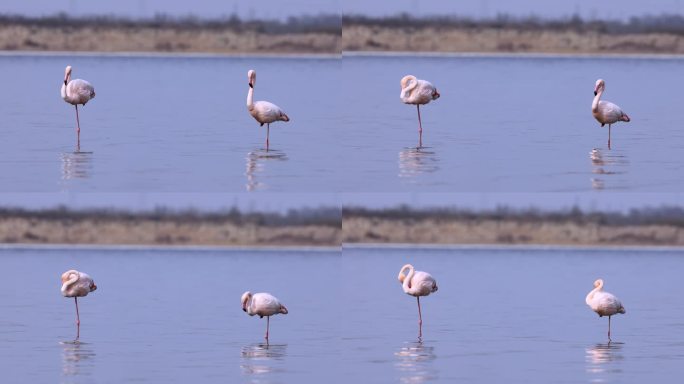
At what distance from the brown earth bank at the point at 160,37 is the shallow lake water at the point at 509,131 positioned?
1.50 meters

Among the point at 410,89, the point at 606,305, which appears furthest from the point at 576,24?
the point at 606,305

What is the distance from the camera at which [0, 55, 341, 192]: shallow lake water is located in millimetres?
13992

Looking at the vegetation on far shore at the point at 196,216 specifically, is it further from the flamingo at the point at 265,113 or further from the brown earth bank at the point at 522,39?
the brown earth bank at the point at 522,39

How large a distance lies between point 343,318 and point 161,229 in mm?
5621

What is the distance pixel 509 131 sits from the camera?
16.1m

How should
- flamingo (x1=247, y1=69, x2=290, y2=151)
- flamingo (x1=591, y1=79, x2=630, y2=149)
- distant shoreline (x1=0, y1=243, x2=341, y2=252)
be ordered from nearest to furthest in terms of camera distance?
1. flamingo (x1=247, y1=69, x2=290, y2=151)
2. flamingo (x1=591, y1=79, x2=630, y2=149)
3. distant shoreline (x1=0, y1=243, x2=341, y2=252)

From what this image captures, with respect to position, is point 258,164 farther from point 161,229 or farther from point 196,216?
point 161,229

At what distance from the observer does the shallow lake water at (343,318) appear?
11.4 m

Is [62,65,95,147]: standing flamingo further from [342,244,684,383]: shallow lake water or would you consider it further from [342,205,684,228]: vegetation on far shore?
[342,205,684,228]: vegetation on far shore

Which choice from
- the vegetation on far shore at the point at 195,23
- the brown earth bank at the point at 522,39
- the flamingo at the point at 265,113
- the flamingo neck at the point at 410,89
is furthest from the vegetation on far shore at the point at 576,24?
the flamingo at the point at 265,113

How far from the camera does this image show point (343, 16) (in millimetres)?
22375

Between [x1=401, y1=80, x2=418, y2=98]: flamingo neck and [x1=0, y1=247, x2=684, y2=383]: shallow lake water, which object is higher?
[x1=401, y1=80, x2=418, y2=98]: flamingo neck

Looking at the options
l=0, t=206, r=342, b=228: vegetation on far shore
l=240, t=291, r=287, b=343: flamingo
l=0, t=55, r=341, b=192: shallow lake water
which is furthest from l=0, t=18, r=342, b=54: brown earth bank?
l=240, t=291, r=287, b=343: flamingo

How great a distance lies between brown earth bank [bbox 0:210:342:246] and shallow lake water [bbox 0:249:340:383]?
17.4 inches
